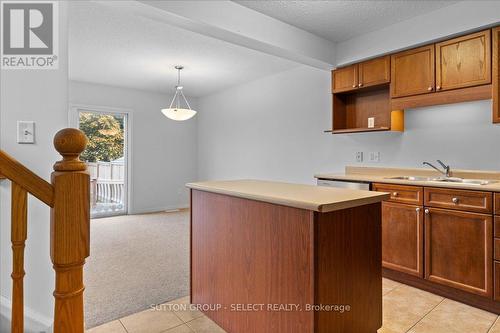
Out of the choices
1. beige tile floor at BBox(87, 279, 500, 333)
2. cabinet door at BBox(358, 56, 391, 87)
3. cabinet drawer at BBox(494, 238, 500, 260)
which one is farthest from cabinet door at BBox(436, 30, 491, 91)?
beige tile floor at BBox(87, 279, 500, 333)

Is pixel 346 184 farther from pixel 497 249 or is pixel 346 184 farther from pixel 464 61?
pixel 464 61

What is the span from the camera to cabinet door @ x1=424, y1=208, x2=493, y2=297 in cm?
225

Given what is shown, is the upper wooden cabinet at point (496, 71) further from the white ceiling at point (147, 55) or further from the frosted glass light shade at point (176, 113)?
the frosted glass light shade at point (176, 113)

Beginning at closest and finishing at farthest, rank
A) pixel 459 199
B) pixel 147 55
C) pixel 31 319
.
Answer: pixel 31 319
pixel 459 199
pixel 147 55

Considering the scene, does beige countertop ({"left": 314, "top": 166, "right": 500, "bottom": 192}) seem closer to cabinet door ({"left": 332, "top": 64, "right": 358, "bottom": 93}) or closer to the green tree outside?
cabinet door ({"left": 332, "top": 64, "right": 358, "bottom": 93})

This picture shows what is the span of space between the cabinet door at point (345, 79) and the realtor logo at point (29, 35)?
2.89 metres

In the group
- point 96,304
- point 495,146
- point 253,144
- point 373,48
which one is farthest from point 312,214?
point 253,144

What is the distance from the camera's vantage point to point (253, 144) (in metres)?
5.40

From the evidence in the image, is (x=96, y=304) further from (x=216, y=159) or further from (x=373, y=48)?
(x=216, y=159)

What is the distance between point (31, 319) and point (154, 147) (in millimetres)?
4658

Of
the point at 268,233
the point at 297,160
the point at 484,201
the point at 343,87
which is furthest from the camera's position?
the point at 297,160

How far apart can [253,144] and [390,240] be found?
306 centimetres

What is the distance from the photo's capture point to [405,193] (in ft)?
8.80

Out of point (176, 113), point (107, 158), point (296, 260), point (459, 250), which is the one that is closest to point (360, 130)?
point (459, 250)
